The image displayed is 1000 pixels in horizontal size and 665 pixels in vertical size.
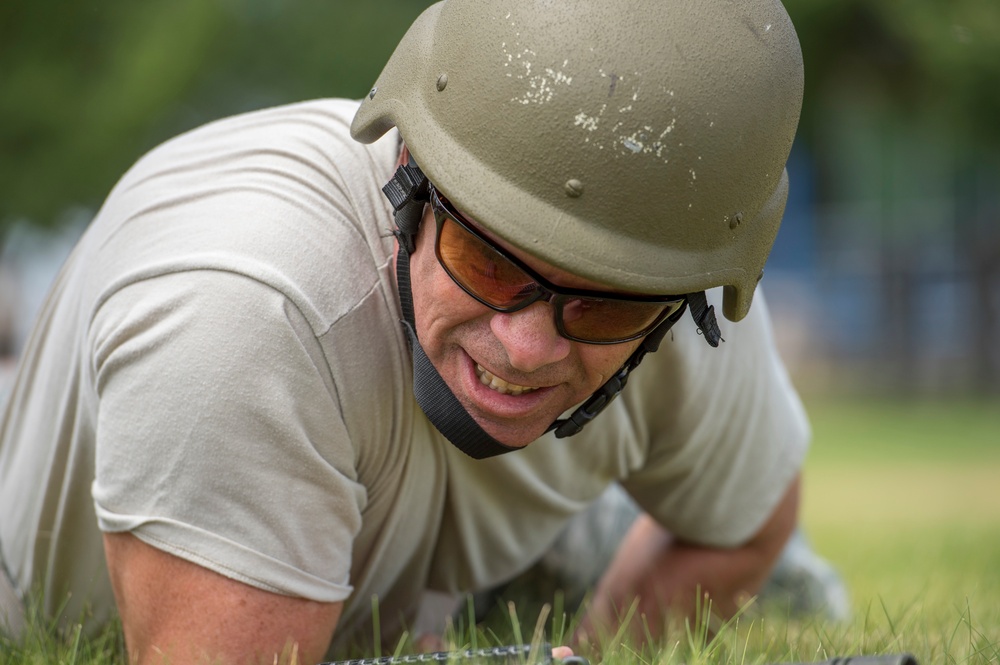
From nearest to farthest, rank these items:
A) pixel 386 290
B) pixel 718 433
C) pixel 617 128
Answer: pixel 617 128 → pixel 386 290 → pixel 718 433

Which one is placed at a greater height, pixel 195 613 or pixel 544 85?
pixel 544 85

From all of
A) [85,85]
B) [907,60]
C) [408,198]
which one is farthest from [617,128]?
[907,60]

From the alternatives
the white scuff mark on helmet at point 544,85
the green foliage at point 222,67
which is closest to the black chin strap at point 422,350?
the white scuff mark on helmet at point 544,85

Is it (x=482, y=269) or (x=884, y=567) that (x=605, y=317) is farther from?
(x=884, y=567)

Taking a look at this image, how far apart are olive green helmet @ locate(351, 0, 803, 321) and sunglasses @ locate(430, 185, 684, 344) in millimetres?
69

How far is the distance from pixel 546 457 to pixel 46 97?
8804 mm

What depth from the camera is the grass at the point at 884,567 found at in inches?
106

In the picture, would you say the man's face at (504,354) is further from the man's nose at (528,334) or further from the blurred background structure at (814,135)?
the blurred background structure at (814,135)

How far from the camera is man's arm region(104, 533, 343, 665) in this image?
242cm

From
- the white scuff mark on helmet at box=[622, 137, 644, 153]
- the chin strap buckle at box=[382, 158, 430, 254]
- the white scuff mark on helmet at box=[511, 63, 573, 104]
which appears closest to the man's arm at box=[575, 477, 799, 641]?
the chin strap buckle at box=[382, 158, 430, 254]

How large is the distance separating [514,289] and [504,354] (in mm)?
133

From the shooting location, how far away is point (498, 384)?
252 cm

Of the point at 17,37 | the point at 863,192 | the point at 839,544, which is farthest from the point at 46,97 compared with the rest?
the point at 863,192

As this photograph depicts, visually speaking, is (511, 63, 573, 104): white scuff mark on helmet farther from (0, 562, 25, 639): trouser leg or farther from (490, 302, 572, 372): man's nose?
(0, 562, 25, 639): trouser leg
